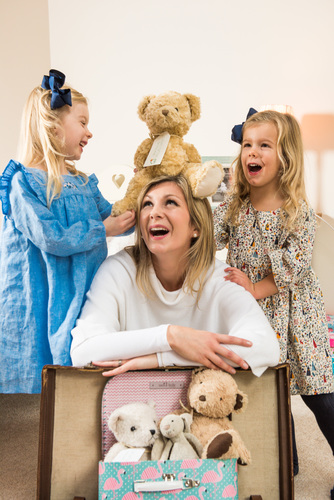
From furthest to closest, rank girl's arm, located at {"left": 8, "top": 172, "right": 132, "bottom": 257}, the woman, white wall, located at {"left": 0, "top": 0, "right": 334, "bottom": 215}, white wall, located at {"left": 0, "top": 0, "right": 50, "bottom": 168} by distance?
white wall, located at {"left": 0, "top": 0, "right": 334, "bottom": 215}
white wall, located at {"left": 0, "top": 0, "right": 50, "bottom": 168}
girl's arm, located at {"left": 8, "top": 172, "right": 132, "bottom": 257}
the woman

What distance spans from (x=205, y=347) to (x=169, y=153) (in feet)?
1.98

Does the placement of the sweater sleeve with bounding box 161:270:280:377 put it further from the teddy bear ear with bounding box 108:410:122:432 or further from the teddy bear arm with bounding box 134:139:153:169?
the teddy bear arm with bounding box 134:139:153:169

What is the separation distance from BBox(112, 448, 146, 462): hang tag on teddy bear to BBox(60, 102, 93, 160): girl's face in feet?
3.04

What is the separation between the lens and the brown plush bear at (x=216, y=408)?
103 cm

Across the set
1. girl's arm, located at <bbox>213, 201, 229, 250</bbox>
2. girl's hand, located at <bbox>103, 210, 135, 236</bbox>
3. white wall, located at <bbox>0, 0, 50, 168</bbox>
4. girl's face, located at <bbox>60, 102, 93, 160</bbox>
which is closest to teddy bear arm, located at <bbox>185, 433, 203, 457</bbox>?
girl's hand, located at <bbox>103, 210, 135, 236</bbox>

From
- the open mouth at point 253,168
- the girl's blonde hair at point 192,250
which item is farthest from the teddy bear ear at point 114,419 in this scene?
the open mouth at point 253,168

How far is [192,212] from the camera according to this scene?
4.71ft

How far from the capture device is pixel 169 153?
1421 millimetres

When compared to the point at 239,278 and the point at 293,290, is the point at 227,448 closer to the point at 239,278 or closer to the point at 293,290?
the point at 239,278

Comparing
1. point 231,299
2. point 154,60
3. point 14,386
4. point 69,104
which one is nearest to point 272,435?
point 231,299

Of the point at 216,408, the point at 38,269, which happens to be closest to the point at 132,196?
the point at 38,269

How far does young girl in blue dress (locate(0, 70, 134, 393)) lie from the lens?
1.37 metres

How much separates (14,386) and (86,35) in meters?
3.09

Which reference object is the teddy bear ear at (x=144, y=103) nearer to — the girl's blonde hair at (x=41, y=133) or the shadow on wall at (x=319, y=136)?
the girl's blonde hair at (x=41, y=133)
